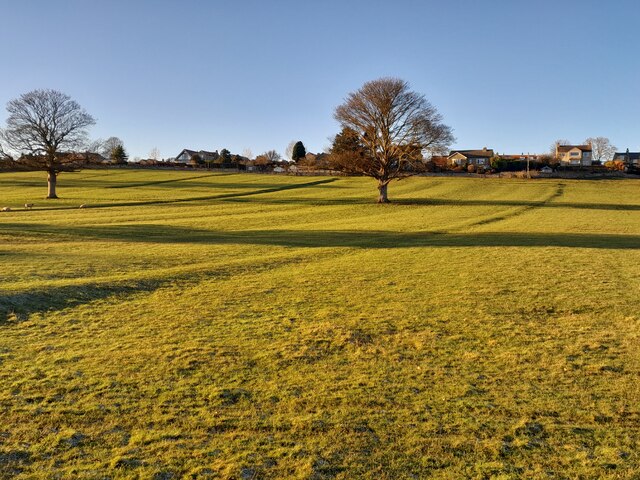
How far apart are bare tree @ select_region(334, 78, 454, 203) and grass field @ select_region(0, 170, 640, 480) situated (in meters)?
23.7

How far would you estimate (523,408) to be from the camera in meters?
5.68

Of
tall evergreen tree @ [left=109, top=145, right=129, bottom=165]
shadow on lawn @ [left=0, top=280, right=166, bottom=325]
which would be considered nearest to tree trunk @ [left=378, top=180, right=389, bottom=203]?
shadow on lawn @ [left=0, top=280, right=166, bottom=325]

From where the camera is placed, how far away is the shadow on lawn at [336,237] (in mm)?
20391

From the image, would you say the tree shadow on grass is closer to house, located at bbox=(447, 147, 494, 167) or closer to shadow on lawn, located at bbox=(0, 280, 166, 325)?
shadow on lawn, located at bbox=(0, 280, 166, 325)

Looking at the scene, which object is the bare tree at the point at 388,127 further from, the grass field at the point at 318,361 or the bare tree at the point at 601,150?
the bare tree at the point at 601,150

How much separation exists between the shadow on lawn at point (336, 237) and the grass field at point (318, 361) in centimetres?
155

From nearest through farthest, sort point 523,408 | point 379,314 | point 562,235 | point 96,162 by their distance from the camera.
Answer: point 523,408, point 379,314, point 562,235, point 96,162

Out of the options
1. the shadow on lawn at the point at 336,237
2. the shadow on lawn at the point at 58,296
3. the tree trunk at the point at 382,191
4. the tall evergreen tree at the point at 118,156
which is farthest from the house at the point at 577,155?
the shadow on lawn at the point at 58,296

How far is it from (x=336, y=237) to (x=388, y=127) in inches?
880

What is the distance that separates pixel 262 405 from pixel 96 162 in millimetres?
50799

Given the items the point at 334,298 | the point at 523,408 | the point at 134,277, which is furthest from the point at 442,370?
the point at 134,277

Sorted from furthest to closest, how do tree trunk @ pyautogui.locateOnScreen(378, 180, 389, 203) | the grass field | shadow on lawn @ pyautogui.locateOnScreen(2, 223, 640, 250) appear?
tree trunk @ pyautogui.locateOnScreen(378, 180, 389, 203)
shadow on lawn @ pyautogui.locateOnScreen(2, 223, 640, 250)
the grass field

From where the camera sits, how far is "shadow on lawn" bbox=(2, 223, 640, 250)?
2039 centimetres

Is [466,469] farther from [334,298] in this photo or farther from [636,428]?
[334,298]
